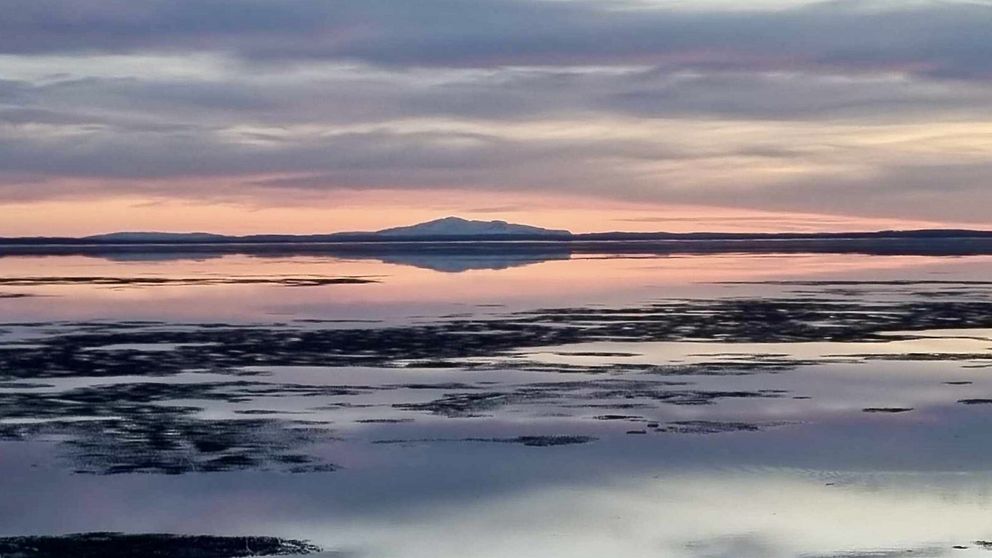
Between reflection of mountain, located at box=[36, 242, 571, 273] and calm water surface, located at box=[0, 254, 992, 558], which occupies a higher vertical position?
reflection of mountain, located at box=[36, 242, 571, 273]

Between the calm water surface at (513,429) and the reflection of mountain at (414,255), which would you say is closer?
the calm water surface at (513,429)

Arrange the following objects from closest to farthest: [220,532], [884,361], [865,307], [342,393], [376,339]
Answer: [220,532] → [342,393] → [884,361] → [376,339] → [865,307]

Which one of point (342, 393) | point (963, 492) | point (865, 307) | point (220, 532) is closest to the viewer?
point (220, 532)

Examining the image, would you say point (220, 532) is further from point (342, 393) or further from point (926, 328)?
point (926, 328)

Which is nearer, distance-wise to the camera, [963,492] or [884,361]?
[963,492]

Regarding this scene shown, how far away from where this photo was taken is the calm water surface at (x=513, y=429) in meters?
8.84

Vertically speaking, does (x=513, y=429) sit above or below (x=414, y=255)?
below

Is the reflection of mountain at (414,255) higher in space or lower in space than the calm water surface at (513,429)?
higher

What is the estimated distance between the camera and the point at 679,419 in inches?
513

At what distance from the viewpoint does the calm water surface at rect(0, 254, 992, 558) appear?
29.0 feet

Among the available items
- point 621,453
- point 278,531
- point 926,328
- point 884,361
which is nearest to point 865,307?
point 926,328

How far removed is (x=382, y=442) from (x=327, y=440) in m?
0.48

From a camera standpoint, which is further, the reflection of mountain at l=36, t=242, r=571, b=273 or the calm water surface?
the reflection of mountain at l=36, t=242, r=571, b=273

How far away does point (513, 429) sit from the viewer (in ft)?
41.1
